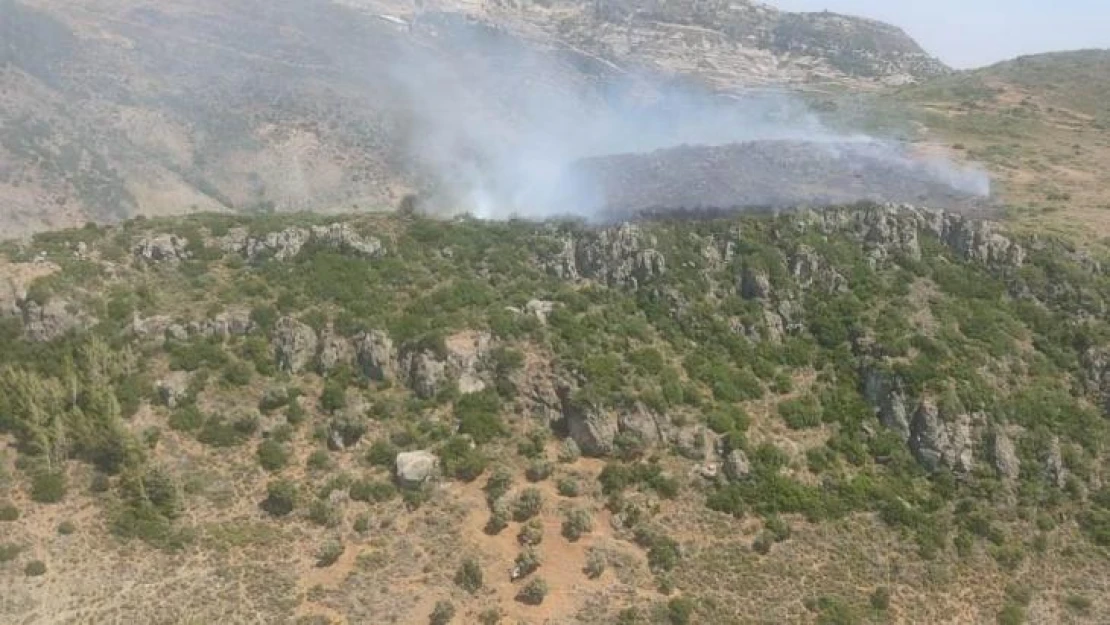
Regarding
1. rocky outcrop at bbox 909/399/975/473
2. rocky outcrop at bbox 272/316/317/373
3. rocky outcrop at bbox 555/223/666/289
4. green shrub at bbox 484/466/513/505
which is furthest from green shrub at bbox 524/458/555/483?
rocky outcrop at bbox 909/399/975/473

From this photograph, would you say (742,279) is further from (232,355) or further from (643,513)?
(232,355)

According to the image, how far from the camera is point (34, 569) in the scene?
1340 inches

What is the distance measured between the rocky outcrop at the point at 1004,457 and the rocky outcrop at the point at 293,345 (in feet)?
117

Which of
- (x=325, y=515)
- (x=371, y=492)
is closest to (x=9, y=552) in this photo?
(x=325, y=515)

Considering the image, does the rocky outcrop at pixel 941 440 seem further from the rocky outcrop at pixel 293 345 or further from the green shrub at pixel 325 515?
the rocky outcrop at pixel 293 345

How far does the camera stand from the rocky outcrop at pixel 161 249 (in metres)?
52.6

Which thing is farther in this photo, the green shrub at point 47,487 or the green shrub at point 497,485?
the green shrub at point 497,485

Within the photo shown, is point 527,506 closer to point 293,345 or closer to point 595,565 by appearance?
point 595,565

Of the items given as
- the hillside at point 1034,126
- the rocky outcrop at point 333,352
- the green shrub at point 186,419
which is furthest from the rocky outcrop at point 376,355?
the hillside at point 1034,126

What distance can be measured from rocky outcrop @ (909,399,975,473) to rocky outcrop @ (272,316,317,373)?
106 feet

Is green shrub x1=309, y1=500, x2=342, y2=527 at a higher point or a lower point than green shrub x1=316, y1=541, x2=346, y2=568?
higher

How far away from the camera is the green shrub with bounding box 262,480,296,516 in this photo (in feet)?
126

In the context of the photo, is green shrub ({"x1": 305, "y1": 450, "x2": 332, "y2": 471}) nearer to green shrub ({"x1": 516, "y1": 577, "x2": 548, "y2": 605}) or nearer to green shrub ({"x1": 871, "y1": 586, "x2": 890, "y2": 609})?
green shrub ({"x1": 516, "y1": 577, "x2": 548, "y2": 605})

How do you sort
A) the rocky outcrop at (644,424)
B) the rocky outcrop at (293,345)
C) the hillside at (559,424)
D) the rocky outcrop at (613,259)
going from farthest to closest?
the rocky outcrop at (613,259)
the rocky outcrop at (293,345)
the rocky outcrop at (644,424)
the hillside at (559,424)
